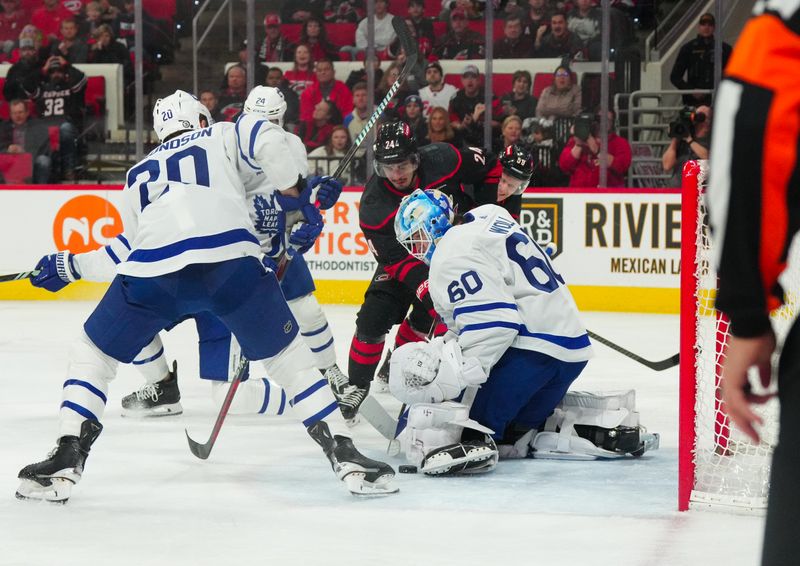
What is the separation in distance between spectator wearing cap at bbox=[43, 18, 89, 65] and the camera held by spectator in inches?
163

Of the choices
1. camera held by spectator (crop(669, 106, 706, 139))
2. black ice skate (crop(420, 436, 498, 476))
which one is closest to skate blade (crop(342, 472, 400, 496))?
black ice skate (crop(420, 436, 498, 476))

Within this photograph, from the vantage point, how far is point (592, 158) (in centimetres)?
750

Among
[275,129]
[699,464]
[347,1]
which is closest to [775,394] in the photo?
[699,464]

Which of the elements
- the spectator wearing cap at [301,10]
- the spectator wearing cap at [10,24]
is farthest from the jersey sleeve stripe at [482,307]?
the spectator wearing cap at [10,24]

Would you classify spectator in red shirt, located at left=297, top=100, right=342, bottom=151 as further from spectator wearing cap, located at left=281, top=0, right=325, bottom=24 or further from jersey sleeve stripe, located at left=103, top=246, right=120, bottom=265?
jersey sleeve stripe, located at left=103, top=246, right=120, bottom=265

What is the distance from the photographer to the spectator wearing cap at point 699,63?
762 cm

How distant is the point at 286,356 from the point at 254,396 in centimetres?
105

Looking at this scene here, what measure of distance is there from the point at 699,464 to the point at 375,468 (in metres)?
0.77

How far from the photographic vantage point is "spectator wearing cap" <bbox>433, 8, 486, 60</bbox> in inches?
307

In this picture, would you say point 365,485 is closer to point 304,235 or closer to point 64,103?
point 304,235

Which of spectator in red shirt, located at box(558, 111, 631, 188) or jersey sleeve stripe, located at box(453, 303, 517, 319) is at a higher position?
spectator in red shirt, located at box(558, 111, 631, 188)

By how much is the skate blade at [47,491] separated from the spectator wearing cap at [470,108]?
518 cm

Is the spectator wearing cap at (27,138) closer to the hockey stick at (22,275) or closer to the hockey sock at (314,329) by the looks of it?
the hockey stick at (22,275)

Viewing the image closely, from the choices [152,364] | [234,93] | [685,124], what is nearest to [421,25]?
[234,93]
